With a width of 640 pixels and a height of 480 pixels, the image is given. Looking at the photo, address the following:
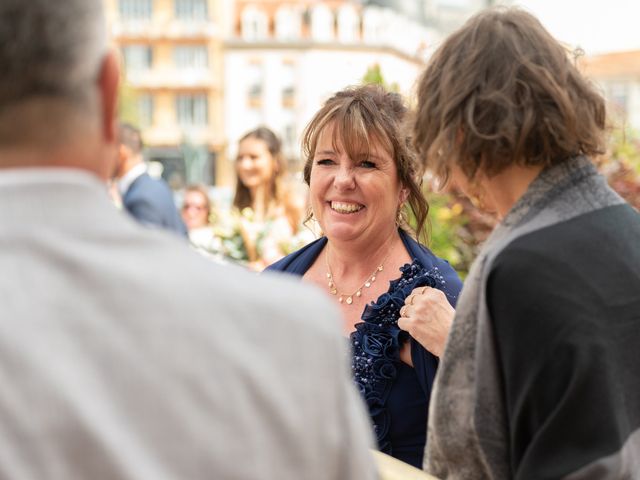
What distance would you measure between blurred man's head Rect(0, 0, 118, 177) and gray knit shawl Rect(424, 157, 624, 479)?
2.69ft

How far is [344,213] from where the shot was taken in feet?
9.42

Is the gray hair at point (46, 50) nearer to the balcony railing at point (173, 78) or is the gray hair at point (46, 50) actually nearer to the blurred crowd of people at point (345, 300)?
the blurred crowd of people at point (345, 300)

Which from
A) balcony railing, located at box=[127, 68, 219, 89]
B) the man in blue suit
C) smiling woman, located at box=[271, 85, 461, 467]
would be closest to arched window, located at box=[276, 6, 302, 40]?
balcony railing, located at box=[127, 68, 219, 89]

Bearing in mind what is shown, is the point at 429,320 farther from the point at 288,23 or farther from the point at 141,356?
the point at 288,23

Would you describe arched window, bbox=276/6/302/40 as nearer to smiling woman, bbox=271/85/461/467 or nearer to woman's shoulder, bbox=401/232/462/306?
smiling woman, bbox=271/85/461/467

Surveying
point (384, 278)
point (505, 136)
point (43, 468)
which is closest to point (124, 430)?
point (43, 468)

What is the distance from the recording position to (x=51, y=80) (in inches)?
38.1

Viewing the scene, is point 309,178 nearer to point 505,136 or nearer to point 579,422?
point 505,136

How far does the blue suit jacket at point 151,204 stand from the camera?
243 inches

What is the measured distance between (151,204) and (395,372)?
401 cm

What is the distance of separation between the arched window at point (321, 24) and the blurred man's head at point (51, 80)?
1995 inches

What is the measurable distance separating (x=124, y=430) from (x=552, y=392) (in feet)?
2.75

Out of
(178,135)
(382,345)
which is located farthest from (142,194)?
(178,135)

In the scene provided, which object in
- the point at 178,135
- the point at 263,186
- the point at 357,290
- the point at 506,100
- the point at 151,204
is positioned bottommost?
the point at 178,135
